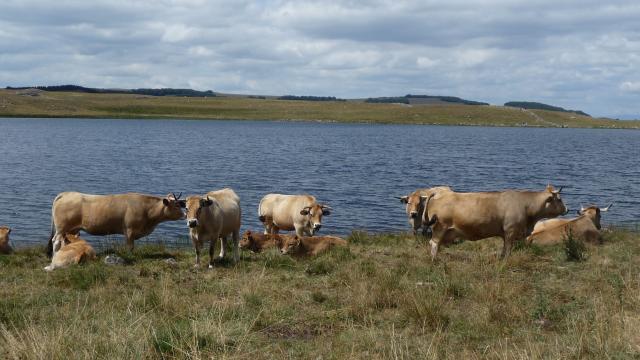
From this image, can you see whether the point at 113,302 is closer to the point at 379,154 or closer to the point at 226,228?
the point at 226,228

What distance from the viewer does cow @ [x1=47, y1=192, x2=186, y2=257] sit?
15727 mm

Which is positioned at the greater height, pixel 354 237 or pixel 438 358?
pixel 438 358

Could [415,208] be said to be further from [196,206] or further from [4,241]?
[4,241]

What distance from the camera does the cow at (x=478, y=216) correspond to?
14625 mm

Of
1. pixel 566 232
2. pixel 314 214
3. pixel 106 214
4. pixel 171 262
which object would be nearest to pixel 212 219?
pixel 171 262

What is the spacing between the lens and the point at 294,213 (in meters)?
18.9

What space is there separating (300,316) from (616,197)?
103ft

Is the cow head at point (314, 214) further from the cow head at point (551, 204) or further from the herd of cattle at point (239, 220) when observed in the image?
the cow head at point (551, 204)

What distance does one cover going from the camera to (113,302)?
391 inches

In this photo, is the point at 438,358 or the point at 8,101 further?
the point at 8,101

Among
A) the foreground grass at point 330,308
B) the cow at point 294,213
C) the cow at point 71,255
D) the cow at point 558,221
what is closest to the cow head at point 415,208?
the cow at point 294,213

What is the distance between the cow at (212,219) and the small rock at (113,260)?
1571 mm

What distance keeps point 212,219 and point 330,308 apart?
5.40 m

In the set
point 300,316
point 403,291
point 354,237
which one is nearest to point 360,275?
point 403,291
